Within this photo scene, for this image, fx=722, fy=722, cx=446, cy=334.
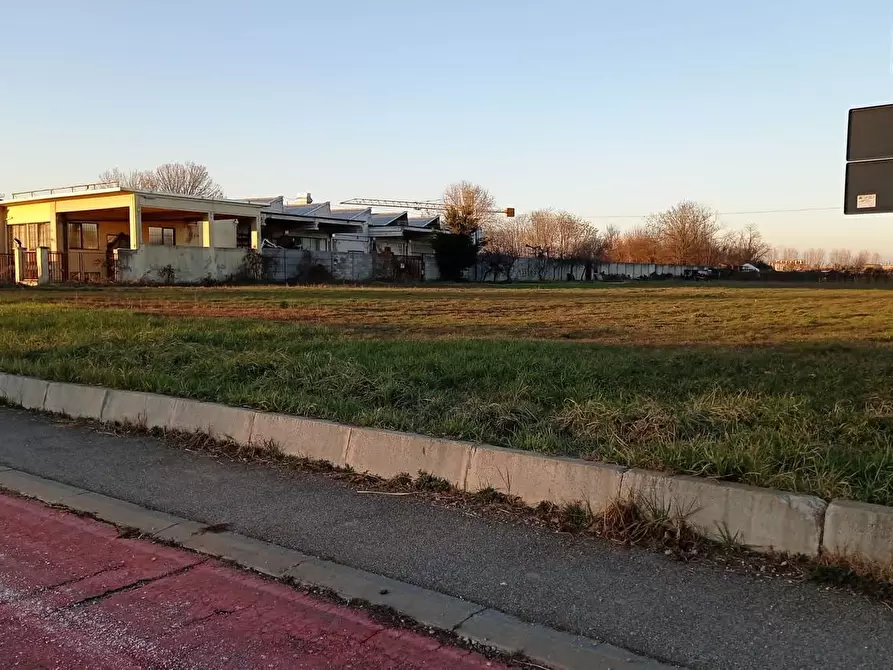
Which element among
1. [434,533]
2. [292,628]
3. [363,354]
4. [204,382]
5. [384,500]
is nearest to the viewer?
[292,628]

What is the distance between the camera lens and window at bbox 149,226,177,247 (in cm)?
4250

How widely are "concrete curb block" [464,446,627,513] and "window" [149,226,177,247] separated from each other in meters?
41.2

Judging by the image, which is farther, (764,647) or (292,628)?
(292,628)

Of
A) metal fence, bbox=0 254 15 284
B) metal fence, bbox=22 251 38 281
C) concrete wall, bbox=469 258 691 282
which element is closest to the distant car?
concrete wall, bbox=469 258 691 282

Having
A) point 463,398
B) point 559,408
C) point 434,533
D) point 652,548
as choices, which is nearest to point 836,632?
point 652,548

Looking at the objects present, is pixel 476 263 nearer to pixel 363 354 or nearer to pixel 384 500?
pixel 363 354

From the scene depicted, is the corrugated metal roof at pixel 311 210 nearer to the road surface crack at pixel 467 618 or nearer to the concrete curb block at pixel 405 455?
the concrete curb block at pixel 405 455

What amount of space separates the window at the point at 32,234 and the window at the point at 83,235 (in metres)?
1.12

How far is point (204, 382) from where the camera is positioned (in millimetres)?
8062

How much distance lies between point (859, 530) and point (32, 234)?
141 ft

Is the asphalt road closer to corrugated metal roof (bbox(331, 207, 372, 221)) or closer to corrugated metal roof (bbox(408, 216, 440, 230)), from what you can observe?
corrugated metal roof (bbox(331, 207, 372, 221))

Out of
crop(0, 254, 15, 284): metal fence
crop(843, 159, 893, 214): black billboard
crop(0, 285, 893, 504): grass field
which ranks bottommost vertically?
crop(0, 285, 893, 504): grass field

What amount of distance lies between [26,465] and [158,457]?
1.08m

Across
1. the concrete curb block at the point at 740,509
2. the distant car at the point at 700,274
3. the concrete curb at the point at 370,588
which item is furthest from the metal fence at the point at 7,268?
the distant car at the point at 700,274
